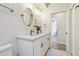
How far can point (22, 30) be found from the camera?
1.05 m

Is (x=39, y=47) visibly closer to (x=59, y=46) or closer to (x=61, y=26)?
(x=59, y=46)

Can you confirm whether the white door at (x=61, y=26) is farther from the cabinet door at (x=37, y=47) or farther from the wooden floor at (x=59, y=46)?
the cabinet door at (x=37, y=47)

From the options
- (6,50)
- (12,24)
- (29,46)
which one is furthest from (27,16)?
(6,50)

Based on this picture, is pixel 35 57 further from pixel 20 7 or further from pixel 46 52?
pixel 20 7

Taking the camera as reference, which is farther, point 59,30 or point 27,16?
point 27,16

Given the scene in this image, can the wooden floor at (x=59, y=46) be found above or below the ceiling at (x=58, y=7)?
below

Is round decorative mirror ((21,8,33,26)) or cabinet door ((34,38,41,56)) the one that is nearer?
cabinet door ((34,38,41,56))

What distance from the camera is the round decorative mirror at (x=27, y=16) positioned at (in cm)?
108

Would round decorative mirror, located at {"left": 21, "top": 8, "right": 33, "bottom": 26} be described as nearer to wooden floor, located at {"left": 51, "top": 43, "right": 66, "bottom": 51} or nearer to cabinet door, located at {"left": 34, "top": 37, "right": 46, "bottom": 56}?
cabinet door, located at {"left": 34, "top": 37, "right": 46, "bottom": 56}

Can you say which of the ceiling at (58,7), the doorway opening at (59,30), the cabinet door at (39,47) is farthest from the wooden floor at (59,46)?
the ceiling at (58,7)

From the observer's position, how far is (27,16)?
45.9 inches

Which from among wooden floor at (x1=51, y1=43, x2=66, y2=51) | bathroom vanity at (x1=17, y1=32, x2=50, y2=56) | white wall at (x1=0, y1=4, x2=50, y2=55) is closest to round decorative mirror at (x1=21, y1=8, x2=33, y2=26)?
white wall at (x1=0, y1=4, x2=50, y2=55)

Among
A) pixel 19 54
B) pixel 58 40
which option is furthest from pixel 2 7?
pixel 58 40

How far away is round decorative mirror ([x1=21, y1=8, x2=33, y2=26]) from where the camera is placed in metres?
1.08
